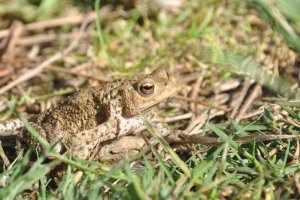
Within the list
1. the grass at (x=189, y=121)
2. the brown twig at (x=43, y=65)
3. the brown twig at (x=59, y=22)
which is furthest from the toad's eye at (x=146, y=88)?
the brown twig at (x=59, y=22)

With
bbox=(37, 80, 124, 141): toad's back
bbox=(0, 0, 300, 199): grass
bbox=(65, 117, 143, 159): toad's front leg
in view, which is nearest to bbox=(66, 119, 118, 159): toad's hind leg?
bbox=(65, 117, 143, 159): toad's front leg

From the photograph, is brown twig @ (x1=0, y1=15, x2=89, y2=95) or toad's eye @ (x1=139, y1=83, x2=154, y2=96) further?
brown twig @ (x1=0, y1=15, x2=89, y2=95)

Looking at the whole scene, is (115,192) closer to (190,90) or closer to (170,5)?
(190,90)

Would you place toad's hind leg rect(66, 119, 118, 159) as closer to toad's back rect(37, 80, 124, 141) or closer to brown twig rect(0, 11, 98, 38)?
toad's back rect(37, 80, 124, 141)

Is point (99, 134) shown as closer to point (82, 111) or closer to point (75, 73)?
point (82, 111)

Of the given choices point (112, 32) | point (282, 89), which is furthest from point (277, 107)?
point (112, 32)
